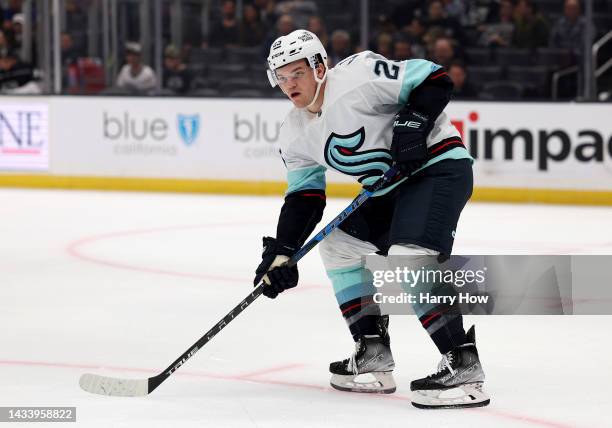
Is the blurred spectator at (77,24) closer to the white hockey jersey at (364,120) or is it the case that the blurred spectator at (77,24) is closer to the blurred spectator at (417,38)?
the blurred spectator at (417,38)

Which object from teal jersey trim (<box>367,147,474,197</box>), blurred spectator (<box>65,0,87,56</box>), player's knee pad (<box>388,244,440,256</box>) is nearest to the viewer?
player's knee pad (<box>388,244,440,256</box>)

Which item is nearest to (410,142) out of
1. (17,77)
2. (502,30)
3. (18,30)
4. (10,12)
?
(502,30)

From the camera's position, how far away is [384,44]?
926 cm

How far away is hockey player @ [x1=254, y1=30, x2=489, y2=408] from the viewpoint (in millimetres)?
3295

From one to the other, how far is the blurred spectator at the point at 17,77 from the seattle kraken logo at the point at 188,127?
1.29 metres

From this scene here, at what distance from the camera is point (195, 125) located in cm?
934

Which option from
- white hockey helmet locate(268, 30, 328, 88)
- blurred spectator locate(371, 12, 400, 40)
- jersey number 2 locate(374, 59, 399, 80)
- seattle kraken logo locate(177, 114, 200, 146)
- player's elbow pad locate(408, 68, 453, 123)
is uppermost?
white hockey helmet locate(268, 30, 328, 88)

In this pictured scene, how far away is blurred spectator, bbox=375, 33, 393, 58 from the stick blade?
6.07m

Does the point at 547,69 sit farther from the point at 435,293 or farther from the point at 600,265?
the point at 435,293

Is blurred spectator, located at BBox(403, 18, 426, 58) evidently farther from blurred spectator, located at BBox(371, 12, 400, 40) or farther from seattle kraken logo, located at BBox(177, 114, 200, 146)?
seattle kraken logo, located at BBox(177, 114, 200, 146)

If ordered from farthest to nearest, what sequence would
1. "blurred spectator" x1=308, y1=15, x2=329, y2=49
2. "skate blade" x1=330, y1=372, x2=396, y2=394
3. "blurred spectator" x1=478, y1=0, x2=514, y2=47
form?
"blurred spectator" x1=308, y1=15, x2=329, y2=49
"blurred spectator" x1=478, y1=0, x2=514, y2=47
"skate blade" x1=330, y1=372, x2=396, y2=394

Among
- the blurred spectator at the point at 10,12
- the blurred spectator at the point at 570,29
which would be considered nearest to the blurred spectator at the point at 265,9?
the blurred spectator at the point at 10,12

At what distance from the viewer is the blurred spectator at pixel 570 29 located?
8688 millimetres

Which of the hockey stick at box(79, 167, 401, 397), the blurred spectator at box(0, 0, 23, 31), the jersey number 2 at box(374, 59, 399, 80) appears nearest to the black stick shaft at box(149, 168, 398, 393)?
the hockey stick at box(79, 167, 401, 397)
